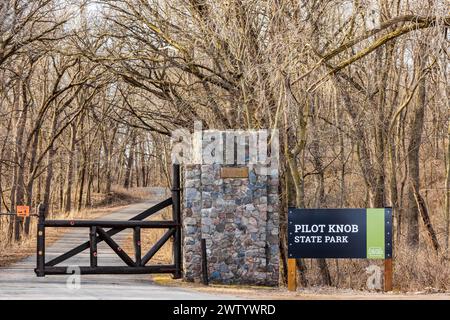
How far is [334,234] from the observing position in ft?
47.3

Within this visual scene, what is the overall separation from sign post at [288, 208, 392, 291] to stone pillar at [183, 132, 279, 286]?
1.16 m

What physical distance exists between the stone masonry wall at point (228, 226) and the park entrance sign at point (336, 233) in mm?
1235

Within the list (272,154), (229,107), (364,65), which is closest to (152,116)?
(229,107)

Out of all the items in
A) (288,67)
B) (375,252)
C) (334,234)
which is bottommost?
(375,252)

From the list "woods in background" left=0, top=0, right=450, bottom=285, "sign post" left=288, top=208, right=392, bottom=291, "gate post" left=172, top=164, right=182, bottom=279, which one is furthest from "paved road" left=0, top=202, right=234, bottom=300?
"woods in background" left=0, top=0, right=450, bottom=285

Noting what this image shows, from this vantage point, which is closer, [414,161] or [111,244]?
[111,244]

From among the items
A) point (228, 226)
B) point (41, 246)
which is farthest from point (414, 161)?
point (41, 246)

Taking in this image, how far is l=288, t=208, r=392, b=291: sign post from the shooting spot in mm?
14398

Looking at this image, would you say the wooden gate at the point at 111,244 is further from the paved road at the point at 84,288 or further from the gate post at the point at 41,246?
the paved road at the point at 84,288

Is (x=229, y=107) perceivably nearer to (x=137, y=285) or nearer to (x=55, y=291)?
(x=137, y=285)

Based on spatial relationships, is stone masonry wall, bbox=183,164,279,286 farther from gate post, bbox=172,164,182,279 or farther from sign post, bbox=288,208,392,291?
sign post, bbox=288,208,392,291

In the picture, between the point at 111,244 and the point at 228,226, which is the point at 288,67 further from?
the point at 111,244

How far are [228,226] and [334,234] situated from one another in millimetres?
2121
